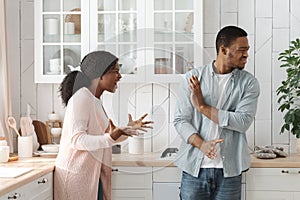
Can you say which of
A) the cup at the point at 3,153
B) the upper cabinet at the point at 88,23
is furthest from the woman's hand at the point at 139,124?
the cup at the point at 3,153

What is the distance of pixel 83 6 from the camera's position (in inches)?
141

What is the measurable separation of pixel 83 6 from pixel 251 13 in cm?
115

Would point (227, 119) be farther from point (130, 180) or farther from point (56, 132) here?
point (56, 132)

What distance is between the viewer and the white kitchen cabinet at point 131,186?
11.1ft

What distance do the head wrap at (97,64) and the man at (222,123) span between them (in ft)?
1.98

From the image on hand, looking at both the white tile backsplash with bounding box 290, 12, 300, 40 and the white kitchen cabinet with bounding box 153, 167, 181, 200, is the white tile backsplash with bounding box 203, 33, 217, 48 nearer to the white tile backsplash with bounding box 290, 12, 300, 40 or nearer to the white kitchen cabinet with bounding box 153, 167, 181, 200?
the white tile backsplash with bounding box 290, 12, 300, 40

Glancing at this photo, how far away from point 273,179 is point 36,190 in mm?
1424

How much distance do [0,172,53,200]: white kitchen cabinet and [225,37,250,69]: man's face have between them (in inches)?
46.2

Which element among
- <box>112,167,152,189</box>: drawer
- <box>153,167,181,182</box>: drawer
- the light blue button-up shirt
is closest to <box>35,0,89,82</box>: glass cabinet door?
<box>112,167,152,189</box>: drawer

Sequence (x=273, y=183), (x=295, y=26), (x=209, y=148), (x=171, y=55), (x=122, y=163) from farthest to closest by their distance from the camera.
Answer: (x=295, y=26) < (x=273, y=183) < (x=122, y=163) < (x=209, y=148) < (x=171, y=55)

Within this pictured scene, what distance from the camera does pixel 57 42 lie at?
3660 mm

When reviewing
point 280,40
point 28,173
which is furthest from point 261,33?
point 28,173

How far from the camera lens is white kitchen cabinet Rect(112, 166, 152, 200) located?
11.1 ft

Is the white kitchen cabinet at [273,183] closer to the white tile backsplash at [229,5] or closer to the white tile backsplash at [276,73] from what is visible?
the white tile backsplash at [276,73]
